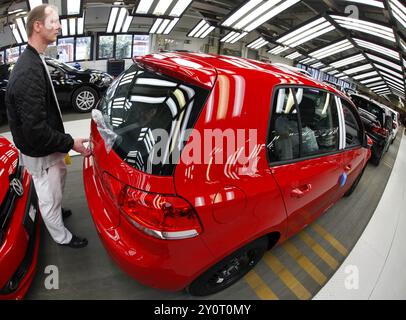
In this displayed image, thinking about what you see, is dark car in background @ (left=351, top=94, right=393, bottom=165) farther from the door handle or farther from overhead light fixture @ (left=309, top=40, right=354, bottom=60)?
overhead light fixture @ (left=309, top=40, right=354, bottom=60)

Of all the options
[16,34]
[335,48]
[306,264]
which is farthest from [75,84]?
[335,48]

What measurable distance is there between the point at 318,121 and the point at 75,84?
449 centimetres

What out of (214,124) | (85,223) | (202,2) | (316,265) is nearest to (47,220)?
(85,223)

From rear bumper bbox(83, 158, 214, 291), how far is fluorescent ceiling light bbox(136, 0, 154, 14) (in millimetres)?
5418

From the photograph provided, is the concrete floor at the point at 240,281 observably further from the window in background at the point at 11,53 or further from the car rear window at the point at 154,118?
the window in background at the point at 11,53

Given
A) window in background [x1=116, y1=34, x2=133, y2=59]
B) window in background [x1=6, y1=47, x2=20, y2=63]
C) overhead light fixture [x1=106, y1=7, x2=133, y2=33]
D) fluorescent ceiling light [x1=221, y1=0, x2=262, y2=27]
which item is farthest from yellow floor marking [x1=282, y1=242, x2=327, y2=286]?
window in background [x1=116, y1=34, x2=133, y2=59]

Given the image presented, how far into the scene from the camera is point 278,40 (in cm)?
802

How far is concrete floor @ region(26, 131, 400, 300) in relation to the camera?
156 cm

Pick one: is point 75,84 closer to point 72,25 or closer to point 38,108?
point 38,108

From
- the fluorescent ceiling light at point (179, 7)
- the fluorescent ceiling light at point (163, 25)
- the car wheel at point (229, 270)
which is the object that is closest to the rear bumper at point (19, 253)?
the car wheel at point (229, 270)

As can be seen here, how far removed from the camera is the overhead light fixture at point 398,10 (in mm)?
3607

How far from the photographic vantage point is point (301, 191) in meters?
1.54

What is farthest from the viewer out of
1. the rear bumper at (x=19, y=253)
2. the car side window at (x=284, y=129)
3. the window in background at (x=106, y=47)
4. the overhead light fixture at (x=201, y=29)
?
the window in background at (x=106, y=47)

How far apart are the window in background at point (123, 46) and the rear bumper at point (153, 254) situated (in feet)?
42.5
